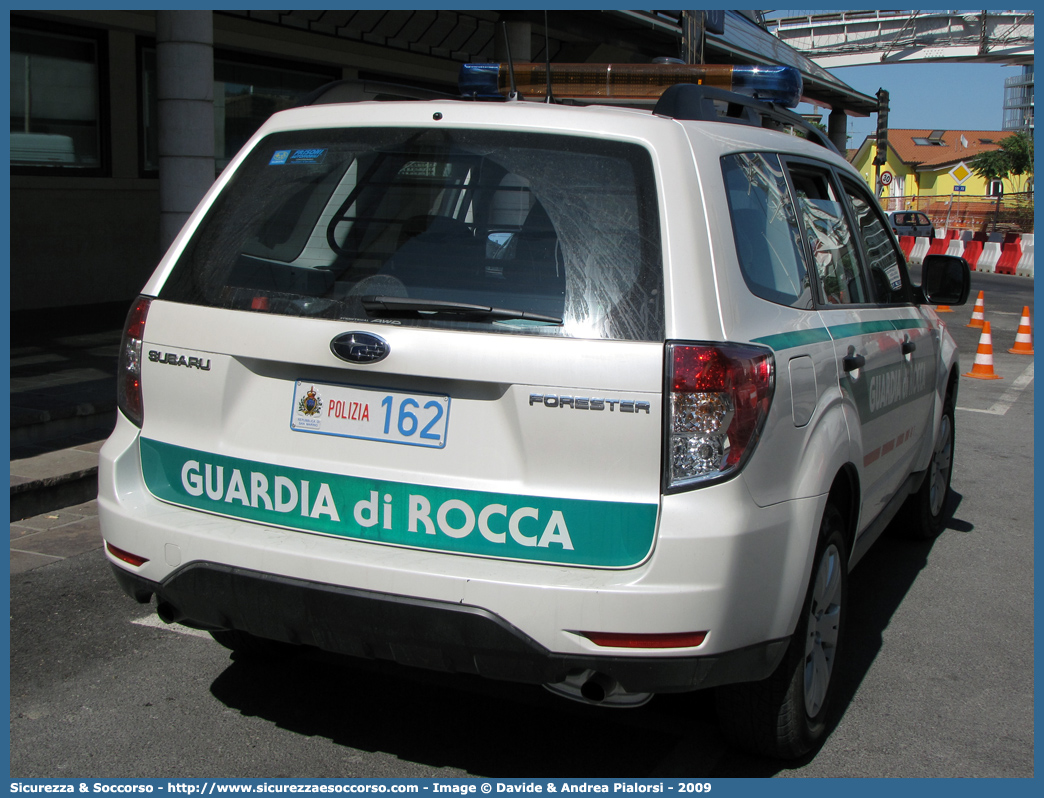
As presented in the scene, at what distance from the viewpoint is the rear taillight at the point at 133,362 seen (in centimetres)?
310

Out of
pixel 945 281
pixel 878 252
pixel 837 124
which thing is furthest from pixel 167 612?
pixel 837 124

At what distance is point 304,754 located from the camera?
3.17 metres

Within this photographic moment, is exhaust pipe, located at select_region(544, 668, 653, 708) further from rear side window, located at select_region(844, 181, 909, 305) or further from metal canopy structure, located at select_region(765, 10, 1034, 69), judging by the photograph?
metal canopy structure, located at select_region(765, 10, 1034, 69)

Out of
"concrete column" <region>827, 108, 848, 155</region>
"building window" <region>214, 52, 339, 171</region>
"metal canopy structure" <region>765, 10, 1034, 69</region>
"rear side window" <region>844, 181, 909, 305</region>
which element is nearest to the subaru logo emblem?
"rear side window" <region>844, 181, 909, 305</region>

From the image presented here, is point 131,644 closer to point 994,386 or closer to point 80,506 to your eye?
point 80,506

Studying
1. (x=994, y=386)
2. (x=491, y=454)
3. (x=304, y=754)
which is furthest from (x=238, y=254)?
(x=994, y=386)

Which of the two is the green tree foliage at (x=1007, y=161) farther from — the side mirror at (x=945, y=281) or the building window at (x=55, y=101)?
the side mirror at (x=945, y=281)

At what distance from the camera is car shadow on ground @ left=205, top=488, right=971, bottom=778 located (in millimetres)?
3172

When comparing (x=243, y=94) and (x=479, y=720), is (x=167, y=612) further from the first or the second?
(x=243, y=94)

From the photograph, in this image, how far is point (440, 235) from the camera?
2877 millimetres

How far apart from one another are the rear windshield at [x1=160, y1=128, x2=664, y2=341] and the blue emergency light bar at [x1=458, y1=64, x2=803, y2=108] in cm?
101

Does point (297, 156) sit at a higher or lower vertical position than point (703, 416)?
higher

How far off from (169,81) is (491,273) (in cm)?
690

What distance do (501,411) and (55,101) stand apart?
419 inches
